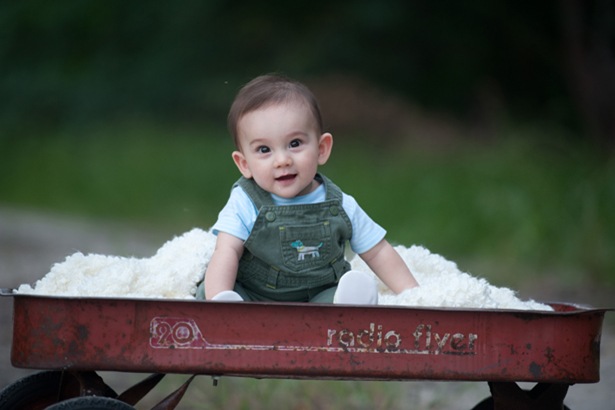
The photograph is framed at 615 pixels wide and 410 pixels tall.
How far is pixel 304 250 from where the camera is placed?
3326mm

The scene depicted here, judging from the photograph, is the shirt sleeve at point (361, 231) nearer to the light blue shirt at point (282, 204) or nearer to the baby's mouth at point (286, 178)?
the light blue shirt at point (282, 204)

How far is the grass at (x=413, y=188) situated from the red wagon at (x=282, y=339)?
132 inches

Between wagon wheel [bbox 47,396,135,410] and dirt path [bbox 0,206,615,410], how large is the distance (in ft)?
5.31

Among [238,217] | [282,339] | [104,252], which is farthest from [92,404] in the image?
[104,252]

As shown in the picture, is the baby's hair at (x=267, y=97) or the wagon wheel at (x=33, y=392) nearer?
the wagon wheel at (x=33, y=392)

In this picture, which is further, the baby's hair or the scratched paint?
the baby's hair

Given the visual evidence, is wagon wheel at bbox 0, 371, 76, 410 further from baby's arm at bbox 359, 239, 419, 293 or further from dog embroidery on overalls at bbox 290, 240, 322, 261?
baby's arm at bbox 359, 239, 419, 293

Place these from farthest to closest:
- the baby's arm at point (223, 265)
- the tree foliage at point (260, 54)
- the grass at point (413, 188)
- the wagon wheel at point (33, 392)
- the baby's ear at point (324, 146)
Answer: the tree foliage at point (260, 54)
the grass at point (413, 188)
the baby's ear at point (324, 146)
the baby's arm at point (223, 265)
the wagon wheel at point (33, 392)

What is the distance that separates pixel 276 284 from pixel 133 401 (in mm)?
576

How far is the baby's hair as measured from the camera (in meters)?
3.34

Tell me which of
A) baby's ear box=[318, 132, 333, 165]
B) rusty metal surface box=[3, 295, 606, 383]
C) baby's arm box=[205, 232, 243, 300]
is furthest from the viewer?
baby's ear box=[318, 132, 333, 165]

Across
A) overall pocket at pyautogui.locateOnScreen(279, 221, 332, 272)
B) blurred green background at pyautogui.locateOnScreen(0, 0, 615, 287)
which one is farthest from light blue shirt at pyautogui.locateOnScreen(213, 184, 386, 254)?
blurred green background at pyautogui.locateOnScreen(0, 0, 615, 287)

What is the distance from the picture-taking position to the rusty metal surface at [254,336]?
2.77m

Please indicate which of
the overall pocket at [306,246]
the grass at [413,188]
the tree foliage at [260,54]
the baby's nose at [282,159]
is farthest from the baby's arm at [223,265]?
the tree foliage at [260,54]
